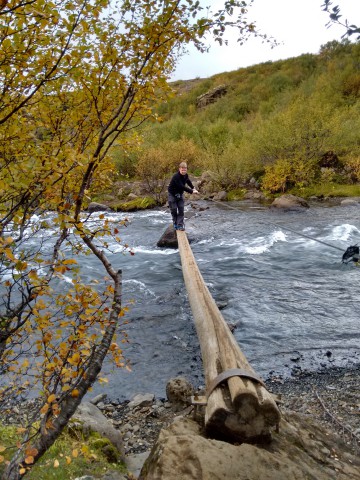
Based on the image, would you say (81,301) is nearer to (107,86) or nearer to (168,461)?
(168,461)

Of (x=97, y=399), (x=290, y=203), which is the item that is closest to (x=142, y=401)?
(x=97, y=399)

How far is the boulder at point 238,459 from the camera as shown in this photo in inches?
116

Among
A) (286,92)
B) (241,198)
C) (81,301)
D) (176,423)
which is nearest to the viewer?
(81,301)

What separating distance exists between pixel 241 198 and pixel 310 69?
123 feet

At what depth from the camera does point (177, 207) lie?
41.2 ft

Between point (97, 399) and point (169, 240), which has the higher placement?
point (169, 240)

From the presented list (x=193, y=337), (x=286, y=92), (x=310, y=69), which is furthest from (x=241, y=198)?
(x=310, y=69)

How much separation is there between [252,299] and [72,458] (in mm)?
6781

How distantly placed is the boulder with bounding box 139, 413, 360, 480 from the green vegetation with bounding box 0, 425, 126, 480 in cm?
62

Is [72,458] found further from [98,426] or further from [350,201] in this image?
[350,201]

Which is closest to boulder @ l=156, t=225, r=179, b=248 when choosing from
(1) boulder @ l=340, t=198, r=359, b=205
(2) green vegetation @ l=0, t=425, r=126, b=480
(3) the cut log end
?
(2) green vegetation @ l=0, t=425, r=126, b=480

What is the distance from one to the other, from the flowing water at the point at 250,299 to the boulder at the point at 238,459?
1.63 m

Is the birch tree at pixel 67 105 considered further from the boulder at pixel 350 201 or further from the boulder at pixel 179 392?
the boulder at pixel 350 201

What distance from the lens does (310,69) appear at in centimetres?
5209
